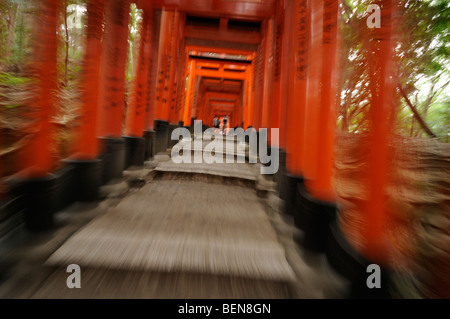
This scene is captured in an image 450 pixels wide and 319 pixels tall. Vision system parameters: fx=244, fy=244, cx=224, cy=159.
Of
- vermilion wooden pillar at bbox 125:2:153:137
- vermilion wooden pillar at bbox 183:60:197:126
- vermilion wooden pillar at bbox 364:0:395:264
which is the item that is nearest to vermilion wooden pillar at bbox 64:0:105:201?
vermilion wooden pillar at bbox 125:2:153:137

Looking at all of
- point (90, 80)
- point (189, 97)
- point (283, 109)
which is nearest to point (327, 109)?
point (283, 109)

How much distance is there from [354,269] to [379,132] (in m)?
0.61

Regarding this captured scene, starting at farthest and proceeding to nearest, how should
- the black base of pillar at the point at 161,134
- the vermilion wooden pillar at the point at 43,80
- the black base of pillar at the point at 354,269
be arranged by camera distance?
the black base of pillar at the point at 161,134
the vermilion wooden pillar at the point at 43,80
the black base of pillar at the point at 354,269

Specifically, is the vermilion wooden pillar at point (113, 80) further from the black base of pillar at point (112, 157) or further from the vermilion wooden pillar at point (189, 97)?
the vermilion wooden pillar at point (189, 97)

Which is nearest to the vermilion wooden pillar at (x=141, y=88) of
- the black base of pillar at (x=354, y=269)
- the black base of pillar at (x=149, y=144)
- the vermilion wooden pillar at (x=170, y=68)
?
the black base of pillar at (x=149, y=144)

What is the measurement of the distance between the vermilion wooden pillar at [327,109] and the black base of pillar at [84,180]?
174 centimetres

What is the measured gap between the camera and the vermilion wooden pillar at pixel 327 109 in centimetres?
155

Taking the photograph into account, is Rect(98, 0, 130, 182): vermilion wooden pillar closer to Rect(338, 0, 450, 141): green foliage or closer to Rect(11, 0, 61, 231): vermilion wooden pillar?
Rect(11, 0, 61, 231): vermilion wooden pillar

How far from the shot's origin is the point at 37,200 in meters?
1.47

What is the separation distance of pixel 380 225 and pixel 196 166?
2.61 metres

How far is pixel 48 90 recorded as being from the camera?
4.74ft

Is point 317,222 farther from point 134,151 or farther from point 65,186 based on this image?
point 134,151
